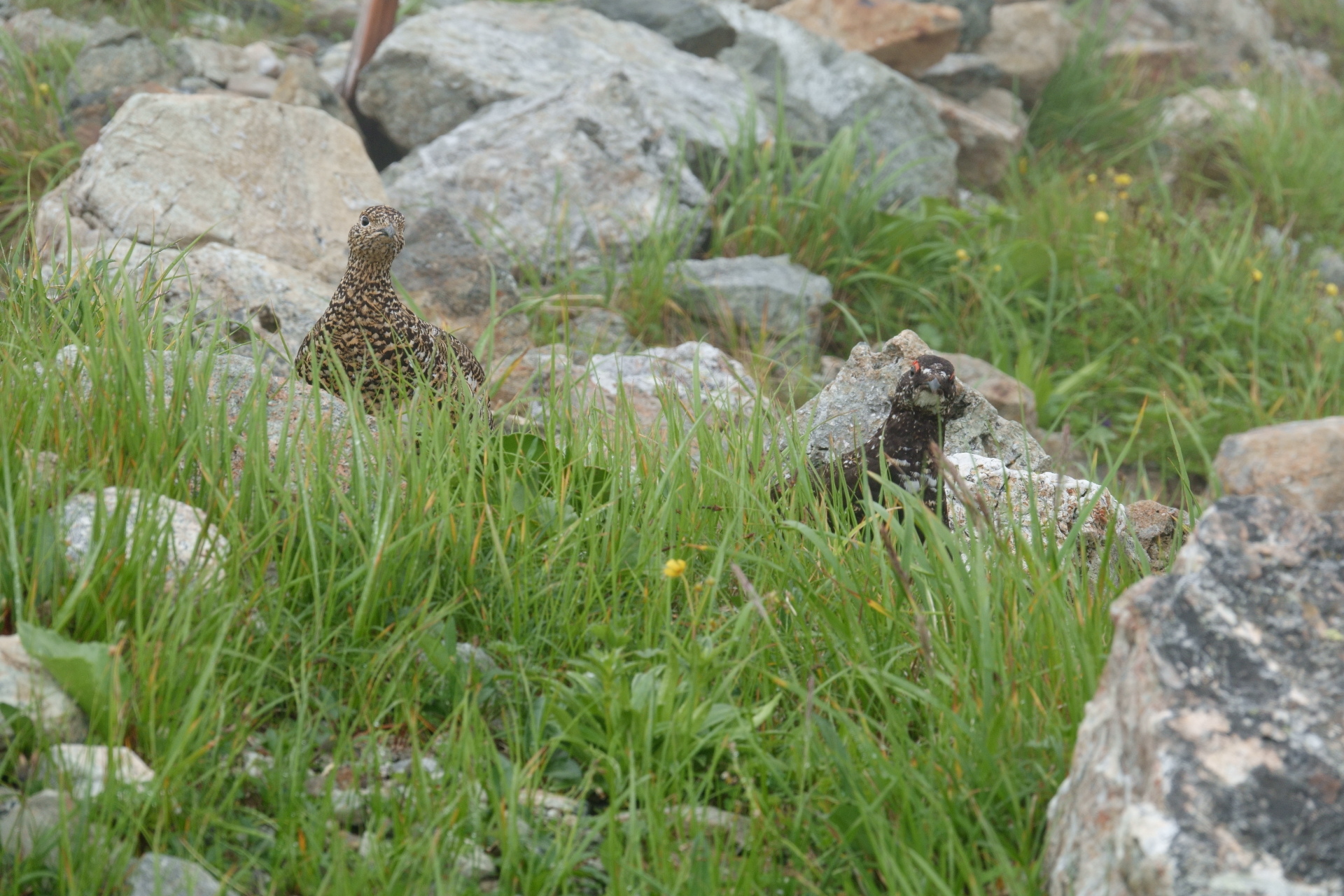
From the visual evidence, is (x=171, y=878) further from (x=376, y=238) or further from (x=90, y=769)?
(x=376, y=238)

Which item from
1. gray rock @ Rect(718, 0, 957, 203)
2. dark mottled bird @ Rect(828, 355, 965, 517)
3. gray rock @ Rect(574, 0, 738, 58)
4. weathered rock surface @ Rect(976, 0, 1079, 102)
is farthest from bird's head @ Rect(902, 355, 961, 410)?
weathered rock surface @ Rect(976, 0, 1079, 102)

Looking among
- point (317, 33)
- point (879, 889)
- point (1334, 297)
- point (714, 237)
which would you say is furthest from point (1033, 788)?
point (317, 33)

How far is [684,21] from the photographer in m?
8.41

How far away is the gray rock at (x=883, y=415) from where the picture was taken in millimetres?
4055

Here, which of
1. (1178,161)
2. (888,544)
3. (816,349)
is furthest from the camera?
(1178,161)

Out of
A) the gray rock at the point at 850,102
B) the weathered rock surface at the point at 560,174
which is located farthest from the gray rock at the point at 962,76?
the weathered rock surface at the point at 560,174

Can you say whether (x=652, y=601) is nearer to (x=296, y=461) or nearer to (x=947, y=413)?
(x=296, y=461)

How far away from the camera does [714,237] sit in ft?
21.0

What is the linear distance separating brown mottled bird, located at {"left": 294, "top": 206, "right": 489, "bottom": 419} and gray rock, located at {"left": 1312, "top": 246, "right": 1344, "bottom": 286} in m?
6.43

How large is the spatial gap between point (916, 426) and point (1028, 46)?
662 cm

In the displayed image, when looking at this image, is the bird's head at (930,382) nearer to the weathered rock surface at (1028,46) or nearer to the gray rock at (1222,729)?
the gray rock at (1222,729)

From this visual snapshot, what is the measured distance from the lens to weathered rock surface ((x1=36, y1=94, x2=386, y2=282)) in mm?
5035

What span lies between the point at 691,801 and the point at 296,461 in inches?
47.7

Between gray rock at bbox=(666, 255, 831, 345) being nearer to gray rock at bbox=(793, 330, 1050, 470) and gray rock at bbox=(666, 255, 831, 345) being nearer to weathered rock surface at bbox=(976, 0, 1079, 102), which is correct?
gray rock at bbox=(793, 330, 1050, 470)
